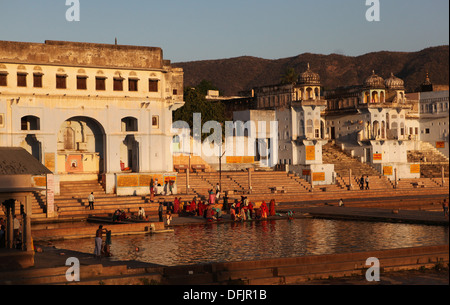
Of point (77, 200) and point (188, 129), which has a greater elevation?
→ point (188, 129)

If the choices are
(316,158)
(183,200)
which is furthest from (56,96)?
(316,158)

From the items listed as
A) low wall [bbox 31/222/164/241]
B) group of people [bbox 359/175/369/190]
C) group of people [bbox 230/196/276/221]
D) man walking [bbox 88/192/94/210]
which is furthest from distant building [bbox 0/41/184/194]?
group of people [bbox 359/175/369/190]

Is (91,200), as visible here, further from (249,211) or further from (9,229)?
(9,229)

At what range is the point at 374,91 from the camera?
239ft

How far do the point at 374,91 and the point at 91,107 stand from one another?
3182 centimetres

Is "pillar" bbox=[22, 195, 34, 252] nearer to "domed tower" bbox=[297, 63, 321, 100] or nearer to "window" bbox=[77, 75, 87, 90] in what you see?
"window" bbox=[77, 75, 87, 90]

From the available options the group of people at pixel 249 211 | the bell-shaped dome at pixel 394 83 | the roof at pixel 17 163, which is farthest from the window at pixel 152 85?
the bell-shaped dome at pixel 394 83

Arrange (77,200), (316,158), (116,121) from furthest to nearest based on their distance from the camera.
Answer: (316,158) < (116,121) < (77,200)

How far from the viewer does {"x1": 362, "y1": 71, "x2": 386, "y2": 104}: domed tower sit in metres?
72.4

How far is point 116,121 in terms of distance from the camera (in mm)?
51125

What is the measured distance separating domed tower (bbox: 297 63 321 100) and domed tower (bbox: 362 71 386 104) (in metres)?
7.07

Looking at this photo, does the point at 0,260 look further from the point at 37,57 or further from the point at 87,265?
the point at 37,57

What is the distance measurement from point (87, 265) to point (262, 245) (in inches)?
380

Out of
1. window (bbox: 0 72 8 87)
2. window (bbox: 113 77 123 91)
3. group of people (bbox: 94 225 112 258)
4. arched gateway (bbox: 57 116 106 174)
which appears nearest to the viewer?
group of people (bbox: 94 225 112 258)
